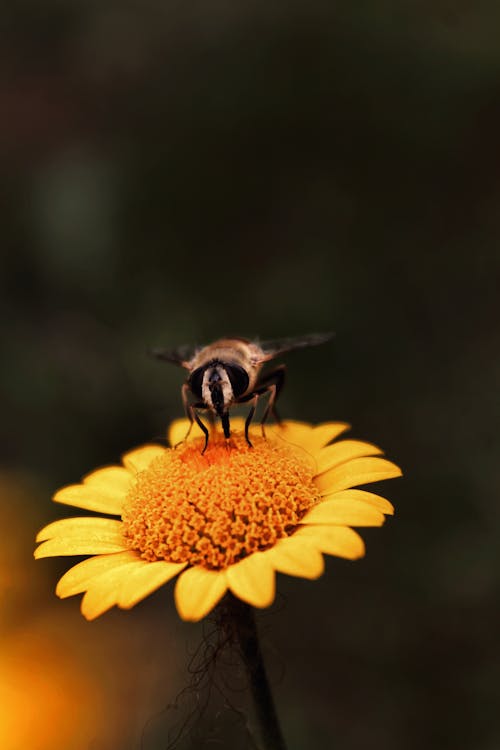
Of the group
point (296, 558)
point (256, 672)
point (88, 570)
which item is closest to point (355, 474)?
point (296, 558)

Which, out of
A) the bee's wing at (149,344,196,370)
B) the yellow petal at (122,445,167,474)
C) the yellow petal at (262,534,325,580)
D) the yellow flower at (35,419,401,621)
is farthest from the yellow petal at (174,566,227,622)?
the bee's wing at (149,344,196,370)

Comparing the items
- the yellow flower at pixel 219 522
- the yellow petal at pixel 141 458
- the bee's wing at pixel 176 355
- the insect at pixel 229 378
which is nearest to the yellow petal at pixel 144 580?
the yellow flower at pixel 219 522

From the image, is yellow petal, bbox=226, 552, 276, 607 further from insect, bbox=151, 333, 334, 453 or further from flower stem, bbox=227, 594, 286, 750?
insect, bbox=151, 333, 334, 453

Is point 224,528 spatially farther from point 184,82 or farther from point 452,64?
point 184,82

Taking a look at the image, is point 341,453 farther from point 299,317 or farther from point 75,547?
point 299,317

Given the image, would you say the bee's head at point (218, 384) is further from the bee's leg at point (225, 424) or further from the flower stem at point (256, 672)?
the flower stem at point (256, 672)
